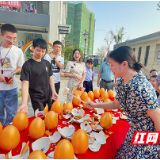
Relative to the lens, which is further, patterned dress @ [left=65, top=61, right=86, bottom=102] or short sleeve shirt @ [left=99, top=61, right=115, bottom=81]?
short sleeve shirt @ [left=99, top=61, right=115, bottom=81]

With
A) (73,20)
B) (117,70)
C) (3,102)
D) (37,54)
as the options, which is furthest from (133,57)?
(73,20)

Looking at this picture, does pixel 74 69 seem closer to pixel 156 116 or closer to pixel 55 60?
pixel 55 60

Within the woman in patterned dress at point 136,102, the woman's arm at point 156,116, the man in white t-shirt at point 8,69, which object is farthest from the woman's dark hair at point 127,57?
the man in white t-shirt at point 8,69

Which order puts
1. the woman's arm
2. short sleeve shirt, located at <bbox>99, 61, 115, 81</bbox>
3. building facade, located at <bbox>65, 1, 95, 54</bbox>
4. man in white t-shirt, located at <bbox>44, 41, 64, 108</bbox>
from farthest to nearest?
building facade, located at <bbox>65, 1, 95, 54</bbox>, short sleeve shirt, located at <bbox>99, 61, 115, 81</bbox>, man in white t-shirt, located at <bbox>44, 41, 64, 108</bbox>, the woman's arm

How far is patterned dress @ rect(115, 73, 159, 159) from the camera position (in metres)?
0.77

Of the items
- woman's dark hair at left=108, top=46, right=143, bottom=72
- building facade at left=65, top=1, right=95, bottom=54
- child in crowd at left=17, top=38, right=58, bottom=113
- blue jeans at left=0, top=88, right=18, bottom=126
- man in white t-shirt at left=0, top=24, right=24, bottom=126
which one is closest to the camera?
woman's dark hair at left=108, top=46, right=143, bottom=72

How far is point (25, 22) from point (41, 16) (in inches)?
37.2

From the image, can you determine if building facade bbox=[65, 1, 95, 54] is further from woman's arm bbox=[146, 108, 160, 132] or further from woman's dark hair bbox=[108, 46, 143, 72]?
woman's arm bbox=[146, 108, 160, 132]

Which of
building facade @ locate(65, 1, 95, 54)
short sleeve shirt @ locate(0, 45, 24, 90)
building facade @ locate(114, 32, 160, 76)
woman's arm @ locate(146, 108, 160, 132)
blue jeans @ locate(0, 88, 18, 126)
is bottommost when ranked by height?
blue jeans @ locate(0, 88, 18, 126)

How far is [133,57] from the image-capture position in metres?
0.89

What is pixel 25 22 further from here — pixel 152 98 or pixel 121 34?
pixel 121 34

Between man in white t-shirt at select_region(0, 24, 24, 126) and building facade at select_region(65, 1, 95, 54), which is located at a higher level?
building facade at select_region(65, 1, 95, 54)

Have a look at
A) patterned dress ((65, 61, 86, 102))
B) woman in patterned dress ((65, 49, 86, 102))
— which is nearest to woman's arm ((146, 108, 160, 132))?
woman in patterned dress ((65, 49, 86, 102))
